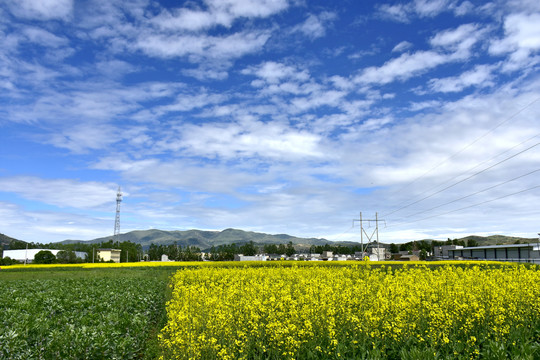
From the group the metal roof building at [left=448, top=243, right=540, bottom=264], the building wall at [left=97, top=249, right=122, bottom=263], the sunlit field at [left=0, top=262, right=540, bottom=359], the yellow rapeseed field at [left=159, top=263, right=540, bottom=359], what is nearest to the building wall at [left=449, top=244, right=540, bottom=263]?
the metal roof building at [left=448, top=243, right=540, bottom=264]

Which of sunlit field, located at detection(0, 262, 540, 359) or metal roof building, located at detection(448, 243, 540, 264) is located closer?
sunlit field, located at detection(0, 262, 540, 359)

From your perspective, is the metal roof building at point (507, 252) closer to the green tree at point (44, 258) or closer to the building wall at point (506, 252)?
the building wall at point (506, 252)

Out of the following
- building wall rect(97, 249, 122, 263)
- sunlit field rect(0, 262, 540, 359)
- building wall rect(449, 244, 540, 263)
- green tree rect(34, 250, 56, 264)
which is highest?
sunlit field rect(0, 262, 540, 359)

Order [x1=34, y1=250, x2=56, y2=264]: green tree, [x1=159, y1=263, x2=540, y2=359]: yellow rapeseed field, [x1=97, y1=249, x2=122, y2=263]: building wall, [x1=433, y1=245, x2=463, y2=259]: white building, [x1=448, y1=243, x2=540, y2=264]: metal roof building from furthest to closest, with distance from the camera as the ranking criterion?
[x1=97, y1=249, x2=122, y2=263]: building wall, [x1=433, y1=245, x2=463, y2=259]: white building, [x1=34, y1=250, x2=56, y2=264]: green tree, [x1=448, y1=243, x2=540, y2=264]: metal roof building, [x1=159, y1=263, x2=540, y2=359]: yellow rapeseed field

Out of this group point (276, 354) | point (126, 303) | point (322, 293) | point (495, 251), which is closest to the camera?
point (276, 354)

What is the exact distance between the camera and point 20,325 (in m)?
7.41

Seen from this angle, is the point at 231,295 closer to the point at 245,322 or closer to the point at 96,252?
the point at 245,322

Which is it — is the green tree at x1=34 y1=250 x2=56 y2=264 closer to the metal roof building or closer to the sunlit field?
the sunlit field

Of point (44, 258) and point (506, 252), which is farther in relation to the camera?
point (44, 258)

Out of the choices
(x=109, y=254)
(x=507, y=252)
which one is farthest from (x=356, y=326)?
(x=109, y=254)

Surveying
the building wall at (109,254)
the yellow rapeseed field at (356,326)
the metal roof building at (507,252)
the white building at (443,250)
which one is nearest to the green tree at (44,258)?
the building wall at (109,254)

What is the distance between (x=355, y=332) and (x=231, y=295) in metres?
3.33

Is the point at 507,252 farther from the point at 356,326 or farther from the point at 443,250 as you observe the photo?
the point at 356,326

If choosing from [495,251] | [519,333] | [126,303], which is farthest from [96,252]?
[519,333]
